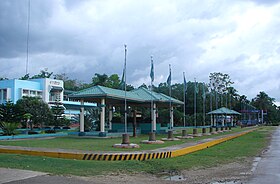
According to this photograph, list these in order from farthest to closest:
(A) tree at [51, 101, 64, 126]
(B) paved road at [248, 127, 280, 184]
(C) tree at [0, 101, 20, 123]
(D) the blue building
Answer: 1. (D) the blue building
2. (A) tree at [51, 101, 64, 126]
3. (C) tree at [0, 101, 20, 123]
4. (B) paved road at [248, 127, 280, 184]

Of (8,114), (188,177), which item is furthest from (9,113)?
(188,177)

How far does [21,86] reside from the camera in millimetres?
65938

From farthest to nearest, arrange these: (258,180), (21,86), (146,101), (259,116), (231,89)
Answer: (259,116)
(231,89)
(21,86)
(146,101)
(258,180)

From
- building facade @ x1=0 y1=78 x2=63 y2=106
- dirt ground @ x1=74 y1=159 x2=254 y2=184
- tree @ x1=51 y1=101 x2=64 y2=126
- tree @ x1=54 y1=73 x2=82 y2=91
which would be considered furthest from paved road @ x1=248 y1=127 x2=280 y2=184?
tree @ x1=54 y1=73 x2=82 y2=91

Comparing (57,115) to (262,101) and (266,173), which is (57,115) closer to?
(266,173)

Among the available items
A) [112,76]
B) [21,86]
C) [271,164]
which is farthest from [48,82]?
[271,164]

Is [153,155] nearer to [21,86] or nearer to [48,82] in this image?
[21,86]

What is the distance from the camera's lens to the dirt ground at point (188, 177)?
10562 millimetres

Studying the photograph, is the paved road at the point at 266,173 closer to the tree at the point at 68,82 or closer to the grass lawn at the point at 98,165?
the grass lawn at the point at 98,165

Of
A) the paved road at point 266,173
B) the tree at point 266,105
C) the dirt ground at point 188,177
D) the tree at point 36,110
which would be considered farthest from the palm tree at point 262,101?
the dirt ground at point 188,177

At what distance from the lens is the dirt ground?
34.7ft

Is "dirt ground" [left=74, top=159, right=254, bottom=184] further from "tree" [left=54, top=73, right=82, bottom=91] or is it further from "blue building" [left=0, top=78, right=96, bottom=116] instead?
"tree" [left=54, top=73, right=82, bottom=91]

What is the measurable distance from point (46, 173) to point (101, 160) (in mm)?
4189

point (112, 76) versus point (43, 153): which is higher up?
point (112, 76)
